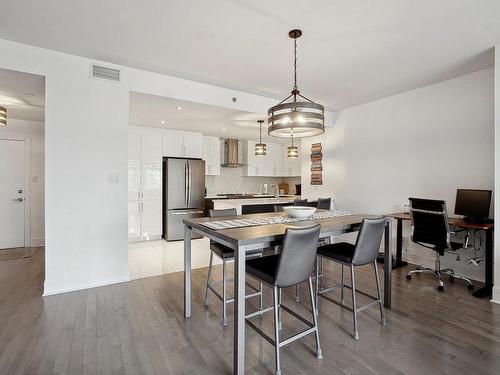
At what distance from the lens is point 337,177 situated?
5.42 meters

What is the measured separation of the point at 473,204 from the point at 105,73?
4.61 m

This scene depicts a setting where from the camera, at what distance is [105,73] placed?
319 cm

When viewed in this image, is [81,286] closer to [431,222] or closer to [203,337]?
[203,337]

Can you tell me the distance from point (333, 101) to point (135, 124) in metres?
3.72

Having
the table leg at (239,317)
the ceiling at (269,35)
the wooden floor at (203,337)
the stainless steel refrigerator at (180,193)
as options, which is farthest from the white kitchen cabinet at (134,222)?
the table leg at (239,317)

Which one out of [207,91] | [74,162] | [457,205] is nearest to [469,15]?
[457,205]

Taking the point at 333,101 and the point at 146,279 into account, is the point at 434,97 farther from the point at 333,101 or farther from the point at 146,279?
the point at 146,279

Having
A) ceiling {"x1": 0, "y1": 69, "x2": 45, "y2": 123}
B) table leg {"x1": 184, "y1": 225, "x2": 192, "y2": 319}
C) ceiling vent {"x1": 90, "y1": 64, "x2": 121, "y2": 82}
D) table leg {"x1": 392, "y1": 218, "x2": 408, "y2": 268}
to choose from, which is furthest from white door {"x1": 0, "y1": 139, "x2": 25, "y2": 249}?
table leg {"x1": 392, "y1": 218, "x2": 408, "y2": 268}

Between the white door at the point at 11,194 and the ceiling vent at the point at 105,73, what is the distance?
315 centimetres

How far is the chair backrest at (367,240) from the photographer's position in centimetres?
220

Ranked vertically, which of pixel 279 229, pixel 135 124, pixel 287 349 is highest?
pixel 135 124

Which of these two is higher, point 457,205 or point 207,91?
point 207,91

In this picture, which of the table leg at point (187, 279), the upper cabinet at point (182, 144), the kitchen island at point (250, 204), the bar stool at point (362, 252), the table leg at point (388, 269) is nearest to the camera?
the bar stool at point (362, 252)

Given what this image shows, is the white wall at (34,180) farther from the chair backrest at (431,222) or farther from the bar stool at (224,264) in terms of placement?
the chair backrest at (431,222)
